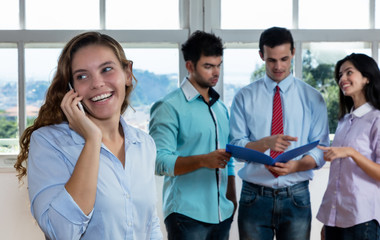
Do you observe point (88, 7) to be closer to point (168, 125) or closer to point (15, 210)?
point (168, 125)

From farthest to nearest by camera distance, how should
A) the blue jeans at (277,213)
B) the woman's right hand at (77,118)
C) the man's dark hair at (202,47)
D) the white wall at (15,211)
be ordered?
the white wall at (15,211)
the man's dark hair at (202,47)
the blue jeans at (277,213)
the woman's right hand at (77,118)

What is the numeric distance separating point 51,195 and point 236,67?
2148mm

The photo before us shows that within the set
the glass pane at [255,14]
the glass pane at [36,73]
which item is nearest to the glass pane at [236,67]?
the glass pane at [255,14]

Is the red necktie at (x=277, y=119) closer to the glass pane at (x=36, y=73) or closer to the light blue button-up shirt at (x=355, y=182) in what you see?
the light blue button-up shirt at (x=355, y=182)

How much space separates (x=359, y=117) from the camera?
2277 millimetres

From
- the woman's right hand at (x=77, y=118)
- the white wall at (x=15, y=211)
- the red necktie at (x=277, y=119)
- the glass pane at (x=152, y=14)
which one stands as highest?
the glass pane at (x=152, y=14)

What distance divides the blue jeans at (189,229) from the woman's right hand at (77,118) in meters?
1.07

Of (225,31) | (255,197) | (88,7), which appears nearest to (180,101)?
(255,197)

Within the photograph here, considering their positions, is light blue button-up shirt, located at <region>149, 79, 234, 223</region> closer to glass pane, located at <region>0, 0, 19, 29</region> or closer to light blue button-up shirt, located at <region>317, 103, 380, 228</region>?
light blue button-up shirt, located at <region>317, 103, 380, 228</region>

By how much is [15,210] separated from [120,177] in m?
2.01

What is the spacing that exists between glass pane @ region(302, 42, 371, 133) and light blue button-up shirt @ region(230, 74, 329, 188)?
2.38ft

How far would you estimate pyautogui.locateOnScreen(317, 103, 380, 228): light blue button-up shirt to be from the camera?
7.11ft

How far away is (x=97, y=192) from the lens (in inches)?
47.4

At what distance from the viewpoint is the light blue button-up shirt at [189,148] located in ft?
7.20
